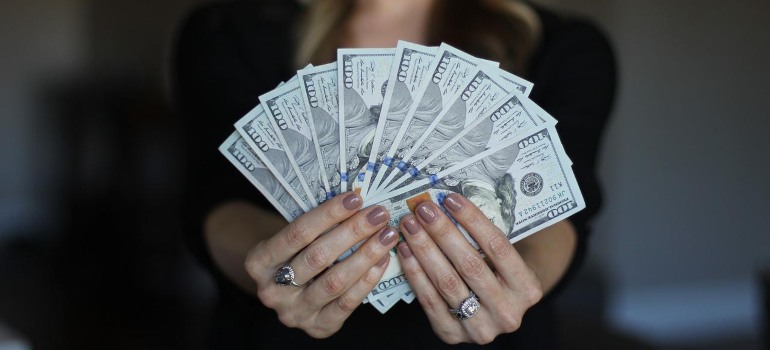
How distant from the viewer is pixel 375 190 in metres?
1.26

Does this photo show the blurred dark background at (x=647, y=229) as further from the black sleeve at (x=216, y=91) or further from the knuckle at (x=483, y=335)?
the knuckle at (x=483, y=335)

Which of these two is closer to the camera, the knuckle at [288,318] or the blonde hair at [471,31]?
the knuckle at [288,318]

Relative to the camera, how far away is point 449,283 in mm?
1229

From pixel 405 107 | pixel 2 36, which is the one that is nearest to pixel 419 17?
pixel 405 107

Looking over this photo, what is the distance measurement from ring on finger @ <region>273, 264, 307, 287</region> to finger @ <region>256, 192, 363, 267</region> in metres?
0.03

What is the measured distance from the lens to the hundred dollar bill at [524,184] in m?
1.30

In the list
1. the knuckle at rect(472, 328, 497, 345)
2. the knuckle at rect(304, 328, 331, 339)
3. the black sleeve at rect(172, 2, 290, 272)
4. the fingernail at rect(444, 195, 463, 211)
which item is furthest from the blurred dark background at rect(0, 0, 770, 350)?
the fingernail at rect(444, 195, 463, 211)

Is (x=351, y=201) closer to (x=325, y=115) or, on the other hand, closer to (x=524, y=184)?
(x=325, y=115)

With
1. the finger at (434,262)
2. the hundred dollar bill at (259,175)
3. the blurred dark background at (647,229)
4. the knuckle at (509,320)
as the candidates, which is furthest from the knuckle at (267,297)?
the blurred dark background at (647,229)

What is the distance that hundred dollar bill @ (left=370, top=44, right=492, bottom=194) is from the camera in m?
1.28

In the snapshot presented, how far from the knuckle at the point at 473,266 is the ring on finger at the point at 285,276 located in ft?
0.74

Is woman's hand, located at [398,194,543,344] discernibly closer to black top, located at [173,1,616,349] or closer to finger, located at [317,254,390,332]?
finger, located at [317,254,390,332]

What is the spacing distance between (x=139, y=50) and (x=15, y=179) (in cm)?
128

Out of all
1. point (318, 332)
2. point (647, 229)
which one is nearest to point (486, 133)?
point (318, 332)
